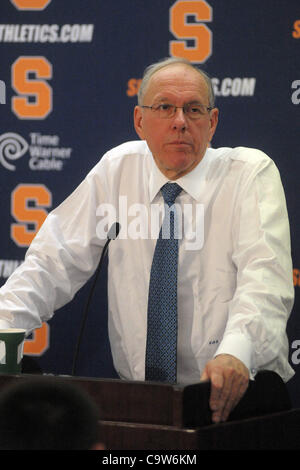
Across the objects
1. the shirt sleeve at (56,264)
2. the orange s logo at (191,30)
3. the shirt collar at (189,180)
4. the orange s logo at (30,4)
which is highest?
the orange s logo at (30,4)

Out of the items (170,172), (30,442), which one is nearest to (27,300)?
(170,172)

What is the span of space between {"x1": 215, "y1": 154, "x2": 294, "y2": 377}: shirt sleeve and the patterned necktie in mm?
241

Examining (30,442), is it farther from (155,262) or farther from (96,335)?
(96,335)

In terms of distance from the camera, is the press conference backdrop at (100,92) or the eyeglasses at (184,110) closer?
the eyeglasses at (184,110)

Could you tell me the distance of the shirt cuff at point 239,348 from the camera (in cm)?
215

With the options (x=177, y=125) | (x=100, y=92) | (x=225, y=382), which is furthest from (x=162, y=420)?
(x=100, y=92)

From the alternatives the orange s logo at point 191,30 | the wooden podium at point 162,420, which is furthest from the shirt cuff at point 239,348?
the orange s logo at point 191,30

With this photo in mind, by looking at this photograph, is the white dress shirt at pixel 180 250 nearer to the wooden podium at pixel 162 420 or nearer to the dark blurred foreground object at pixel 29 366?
the dark blurred foreground object at pixel 29 366

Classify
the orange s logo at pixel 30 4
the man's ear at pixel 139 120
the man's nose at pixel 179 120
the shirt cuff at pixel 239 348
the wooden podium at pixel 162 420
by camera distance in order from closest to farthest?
1. the wooden podium at pixel 162 420
2. the shirt cuff at pixel 239 348
3. the man's nose at pixel 179 120
4. the man's ear at pixel 139 120
5. the orange s logo at pixel 30 4

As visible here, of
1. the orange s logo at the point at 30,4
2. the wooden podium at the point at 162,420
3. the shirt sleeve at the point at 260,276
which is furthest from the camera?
the orange s logo at the point at 30,4

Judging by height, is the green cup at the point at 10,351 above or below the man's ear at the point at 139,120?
below

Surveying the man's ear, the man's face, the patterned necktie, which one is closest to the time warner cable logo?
the man's ear

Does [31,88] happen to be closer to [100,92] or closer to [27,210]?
[100,92]

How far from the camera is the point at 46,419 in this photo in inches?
36.9
